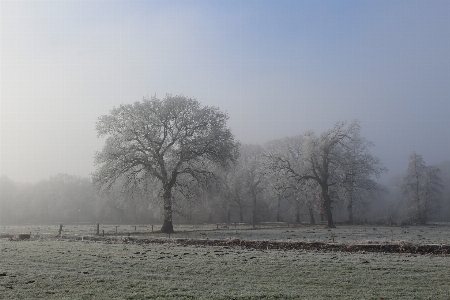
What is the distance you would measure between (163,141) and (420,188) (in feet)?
196

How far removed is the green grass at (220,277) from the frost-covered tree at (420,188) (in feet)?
217

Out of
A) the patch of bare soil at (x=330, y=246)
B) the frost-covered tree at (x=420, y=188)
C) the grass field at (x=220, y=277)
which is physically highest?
the frost-covered tree at (x=420, y=188)

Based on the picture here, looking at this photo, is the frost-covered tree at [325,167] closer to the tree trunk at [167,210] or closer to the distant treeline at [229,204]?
the distant treeline at [229,204]

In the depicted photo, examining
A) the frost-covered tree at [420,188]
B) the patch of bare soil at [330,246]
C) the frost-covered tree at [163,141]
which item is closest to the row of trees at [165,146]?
the frost-covered tree at [163,141]

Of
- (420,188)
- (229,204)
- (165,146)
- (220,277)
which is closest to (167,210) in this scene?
(165,146)

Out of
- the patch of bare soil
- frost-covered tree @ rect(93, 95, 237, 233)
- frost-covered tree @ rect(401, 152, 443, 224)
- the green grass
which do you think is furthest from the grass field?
frost-covered tree @ rect(401, 152, 443, 224)

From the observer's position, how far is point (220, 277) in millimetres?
14523

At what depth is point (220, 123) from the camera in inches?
2030

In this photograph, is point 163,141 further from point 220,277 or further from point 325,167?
point 220,277

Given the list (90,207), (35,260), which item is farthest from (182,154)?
(90,207)

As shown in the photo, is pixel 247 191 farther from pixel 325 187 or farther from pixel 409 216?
pixel 409 216

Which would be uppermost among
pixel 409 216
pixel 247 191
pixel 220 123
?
pixel 220 123

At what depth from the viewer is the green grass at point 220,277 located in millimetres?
11766

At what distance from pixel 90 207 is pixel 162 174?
7240 cm
